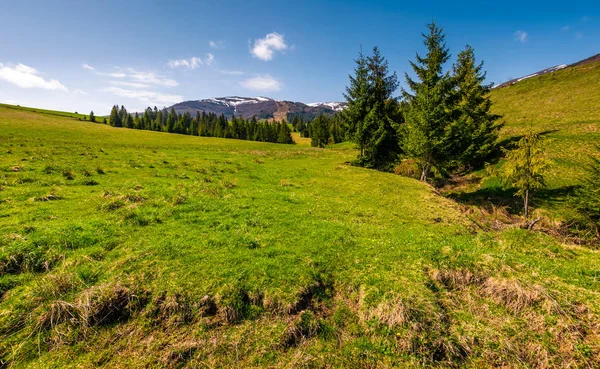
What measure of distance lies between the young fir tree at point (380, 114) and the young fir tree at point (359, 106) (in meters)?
0.61

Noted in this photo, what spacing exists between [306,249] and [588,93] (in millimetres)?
73662

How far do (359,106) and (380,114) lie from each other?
3228 mm

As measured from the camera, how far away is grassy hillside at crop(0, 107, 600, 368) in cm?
675

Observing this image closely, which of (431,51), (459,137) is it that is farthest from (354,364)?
(431,51)

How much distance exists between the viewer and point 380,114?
1414 inches

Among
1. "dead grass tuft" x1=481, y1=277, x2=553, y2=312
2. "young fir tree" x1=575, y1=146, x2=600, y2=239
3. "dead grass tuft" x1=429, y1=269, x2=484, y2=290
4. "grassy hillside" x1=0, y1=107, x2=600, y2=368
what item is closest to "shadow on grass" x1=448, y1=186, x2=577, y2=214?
"young fir tree" x1=575, y1=146, x2=600, y2=239

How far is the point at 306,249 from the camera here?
11258mm

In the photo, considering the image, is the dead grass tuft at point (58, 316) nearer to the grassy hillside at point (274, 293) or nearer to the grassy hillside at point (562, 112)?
the grassy hillside at point (274, 293)

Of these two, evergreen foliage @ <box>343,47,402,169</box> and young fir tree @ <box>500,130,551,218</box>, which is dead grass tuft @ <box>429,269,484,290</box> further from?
evergreen foliage @ <box>343,47,402,169</box>

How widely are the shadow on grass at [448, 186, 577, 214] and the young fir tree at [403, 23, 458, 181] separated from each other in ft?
18.8

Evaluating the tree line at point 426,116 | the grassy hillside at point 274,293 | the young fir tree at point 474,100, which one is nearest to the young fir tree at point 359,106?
the tree line at point 426,116

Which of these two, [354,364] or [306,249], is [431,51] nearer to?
[306,249]

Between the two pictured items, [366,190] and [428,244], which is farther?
[366,190]

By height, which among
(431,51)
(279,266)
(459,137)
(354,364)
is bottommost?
(354,364)
